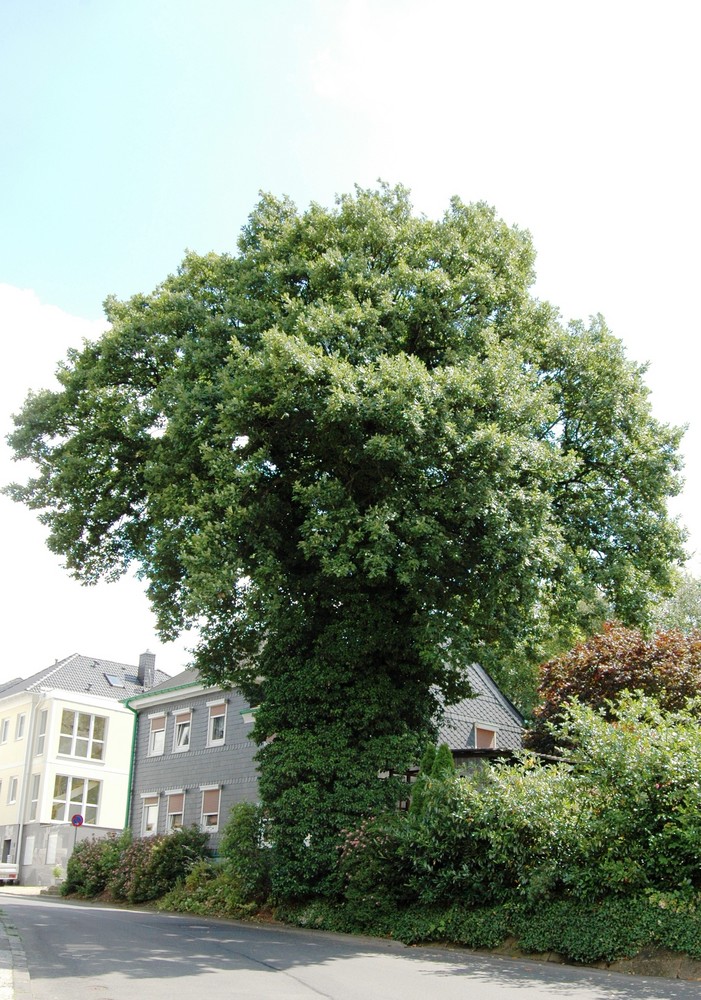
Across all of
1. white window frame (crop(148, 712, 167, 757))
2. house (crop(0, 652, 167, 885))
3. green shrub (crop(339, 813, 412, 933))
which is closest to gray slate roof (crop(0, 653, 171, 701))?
house (crop(0, 652, 167, 885))

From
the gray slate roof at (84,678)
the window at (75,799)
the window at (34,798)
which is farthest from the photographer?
the gray slate roof at (84,678)

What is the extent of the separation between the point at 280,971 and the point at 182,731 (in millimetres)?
25438

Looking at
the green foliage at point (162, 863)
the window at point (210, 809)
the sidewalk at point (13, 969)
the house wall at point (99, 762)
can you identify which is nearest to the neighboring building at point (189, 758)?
the window at point (210, 809)

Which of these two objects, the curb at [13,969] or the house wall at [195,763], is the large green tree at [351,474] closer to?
the curb at [13,969]

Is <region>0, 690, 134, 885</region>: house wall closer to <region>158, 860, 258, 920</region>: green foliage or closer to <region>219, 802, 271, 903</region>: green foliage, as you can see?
<region>158, 860, 258, 920</region>: green foliage

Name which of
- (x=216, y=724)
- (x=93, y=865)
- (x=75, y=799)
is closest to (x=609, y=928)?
(x=93, y=865)

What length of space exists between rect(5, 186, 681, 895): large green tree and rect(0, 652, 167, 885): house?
95.7 ft

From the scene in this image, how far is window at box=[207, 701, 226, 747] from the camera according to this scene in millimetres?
34031

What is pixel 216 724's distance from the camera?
1356 inches

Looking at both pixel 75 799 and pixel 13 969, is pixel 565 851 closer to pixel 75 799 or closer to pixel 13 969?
pixel 13 969

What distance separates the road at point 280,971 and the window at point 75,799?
33.5 meters

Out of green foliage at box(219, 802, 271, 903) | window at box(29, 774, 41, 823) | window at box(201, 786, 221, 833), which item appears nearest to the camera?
green foliage at box(219, 802, 271, 903)

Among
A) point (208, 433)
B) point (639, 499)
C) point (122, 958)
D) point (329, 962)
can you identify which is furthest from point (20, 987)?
point (639, 499)

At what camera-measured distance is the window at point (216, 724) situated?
34031 mm
